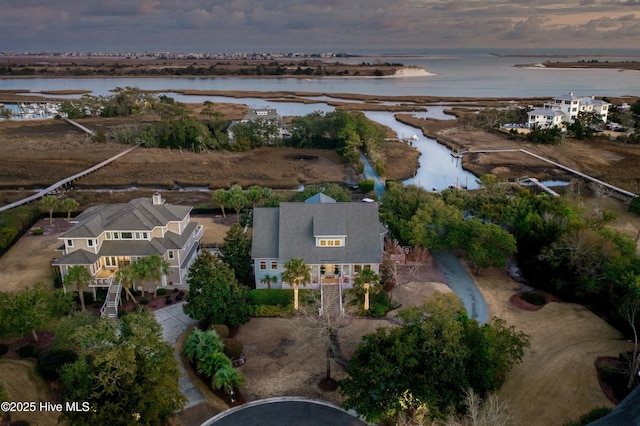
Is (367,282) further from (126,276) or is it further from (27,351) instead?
(27,351)

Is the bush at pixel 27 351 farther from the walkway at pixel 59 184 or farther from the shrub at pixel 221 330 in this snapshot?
the walkway at pixel 59 184

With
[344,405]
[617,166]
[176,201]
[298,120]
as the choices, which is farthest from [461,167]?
[344,405]

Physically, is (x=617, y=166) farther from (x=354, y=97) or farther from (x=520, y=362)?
(x=354, y=97)

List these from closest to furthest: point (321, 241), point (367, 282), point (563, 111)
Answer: point (367, 282) → point (321, 241) → point (563, 111)

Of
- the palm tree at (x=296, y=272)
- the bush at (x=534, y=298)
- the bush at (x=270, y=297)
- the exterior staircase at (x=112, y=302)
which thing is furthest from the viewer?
the bush at (x=534, y=298)

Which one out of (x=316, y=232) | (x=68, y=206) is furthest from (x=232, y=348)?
(x=68, y=206)

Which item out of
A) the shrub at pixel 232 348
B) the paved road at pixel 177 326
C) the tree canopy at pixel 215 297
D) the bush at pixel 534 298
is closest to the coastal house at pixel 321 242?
the tree canopy at pixel 215 297
